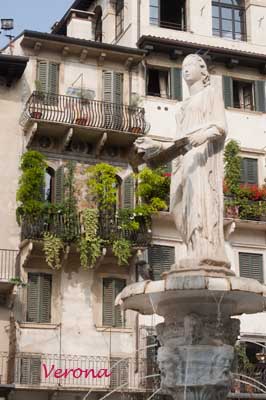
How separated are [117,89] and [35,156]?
4.90 m

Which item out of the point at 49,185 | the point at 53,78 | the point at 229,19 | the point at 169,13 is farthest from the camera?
the point at 229,19

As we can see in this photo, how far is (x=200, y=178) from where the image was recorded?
10906 mm

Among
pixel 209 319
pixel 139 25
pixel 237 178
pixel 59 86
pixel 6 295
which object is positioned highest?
pixel 139 25

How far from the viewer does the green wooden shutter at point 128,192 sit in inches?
1168

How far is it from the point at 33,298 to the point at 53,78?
8.29 metres

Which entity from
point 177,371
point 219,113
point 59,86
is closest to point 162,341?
point 177,371

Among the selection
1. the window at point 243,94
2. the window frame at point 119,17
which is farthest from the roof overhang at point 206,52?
the window frame at point 119,17

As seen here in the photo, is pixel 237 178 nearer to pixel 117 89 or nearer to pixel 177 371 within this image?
pixel 117 89

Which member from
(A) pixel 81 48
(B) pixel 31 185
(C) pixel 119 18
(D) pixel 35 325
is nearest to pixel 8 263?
(D) pixel 35 325

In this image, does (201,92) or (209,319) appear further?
(201,92)

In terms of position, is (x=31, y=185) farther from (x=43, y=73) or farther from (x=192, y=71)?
(x=192, y=71)

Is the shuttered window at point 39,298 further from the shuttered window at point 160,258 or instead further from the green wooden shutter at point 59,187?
the shuttered window at point 160,258

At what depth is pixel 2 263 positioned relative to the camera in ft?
91.1

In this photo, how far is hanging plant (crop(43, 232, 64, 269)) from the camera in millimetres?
26969
